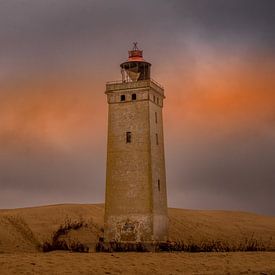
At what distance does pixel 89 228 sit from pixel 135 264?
63.9 feet

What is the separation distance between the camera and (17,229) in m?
39.0

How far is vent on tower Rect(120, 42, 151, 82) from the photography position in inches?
1510

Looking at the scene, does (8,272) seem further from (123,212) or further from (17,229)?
(17,229)

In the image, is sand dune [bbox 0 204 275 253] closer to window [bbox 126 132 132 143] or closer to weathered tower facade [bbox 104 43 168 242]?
weathered tower facade [bbox 104 43 168 242]

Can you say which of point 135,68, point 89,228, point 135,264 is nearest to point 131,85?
point 135,68

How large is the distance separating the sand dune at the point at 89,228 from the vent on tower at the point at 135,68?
35.5 ft

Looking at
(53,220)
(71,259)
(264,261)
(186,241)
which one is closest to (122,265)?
(71,259)

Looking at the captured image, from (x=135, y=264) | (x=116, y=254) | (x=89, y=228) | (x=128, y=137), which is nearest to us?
→ (x=135, y=264)

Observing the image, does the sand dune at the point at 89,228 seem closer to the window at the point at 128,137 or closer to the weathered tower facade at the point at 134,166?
the weathered tower facade at the point at 134,166

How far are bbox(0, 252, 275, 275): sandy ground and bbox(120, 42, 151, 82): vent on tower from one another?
1507 centimetres

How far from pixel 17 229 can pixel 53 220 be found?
7.63 metres

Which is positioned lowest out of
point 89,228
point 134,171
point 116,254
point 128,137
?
point 116,254

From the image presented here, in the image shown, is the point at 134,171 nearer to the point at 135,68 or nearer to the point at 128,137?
the point at 128,137

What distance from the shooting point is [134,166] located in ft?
118
